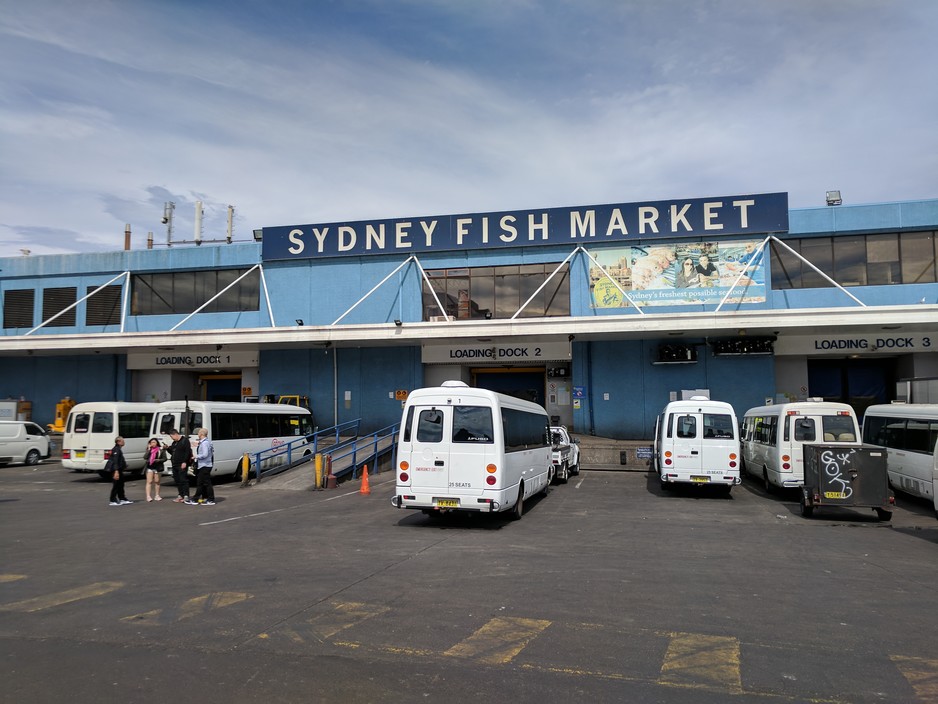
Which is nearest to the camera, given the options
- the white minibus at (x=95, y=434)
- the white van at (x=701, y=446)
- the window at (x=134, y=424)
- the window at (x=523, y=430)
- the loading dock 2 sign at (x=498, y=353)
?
the window at (x=523, y=430)

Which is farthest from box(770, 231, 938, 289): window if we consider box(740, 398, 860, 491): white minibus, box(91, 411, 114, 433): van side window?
box(91, 411, 114, 433): van side window

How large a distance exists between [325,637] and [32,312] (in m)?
36.1

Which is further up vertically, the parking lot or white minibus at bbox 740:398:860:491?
white minibus at bbox 740:398:860:491

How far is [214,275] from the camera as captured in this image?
3391cm

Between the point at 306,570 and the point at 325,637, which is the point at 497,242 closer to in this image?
the point at 306,570

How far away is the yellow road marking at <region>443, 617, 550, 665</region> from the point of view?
602 centimetres

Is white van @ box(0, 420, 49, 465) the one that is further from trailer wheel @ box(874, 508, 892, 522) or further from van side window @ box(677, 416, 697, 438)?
trailer wheel @ box(874, 508, 892, 522)

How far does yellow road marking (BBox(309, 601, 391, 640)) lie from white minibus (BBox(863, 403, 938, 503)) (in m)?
12.3

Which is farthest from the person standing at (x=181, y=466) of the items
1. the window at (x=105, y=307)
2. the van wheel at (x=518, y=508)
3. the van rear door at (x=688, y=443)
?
the window at (x=105, y=307)

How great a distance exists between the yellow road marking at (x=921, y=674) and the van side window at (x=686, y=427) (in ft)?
41.2

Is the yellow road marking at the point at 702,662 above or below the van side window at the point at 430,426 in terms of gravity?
below

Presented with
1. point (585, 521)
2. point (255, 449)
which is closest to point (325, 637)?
point (585, 521)

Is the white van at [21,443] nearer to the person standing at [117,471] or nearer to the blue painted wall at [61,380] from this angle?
the blue painted wall at [61,380]

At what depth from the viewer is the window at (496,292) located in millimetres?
29953
